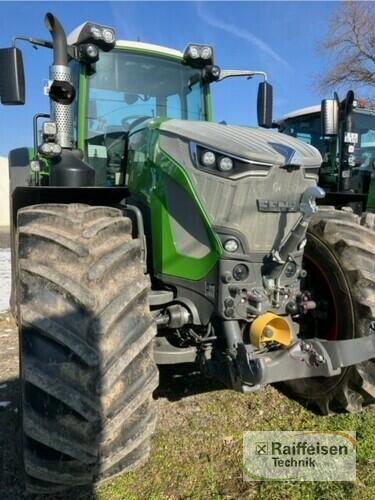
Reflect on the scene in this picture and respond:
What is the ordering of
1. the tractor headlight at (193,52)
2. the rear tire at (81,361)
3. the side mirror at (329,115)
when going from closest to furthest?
1. the rear tire at (81,361)
2. the tractor headlight at (193,52)
3. the side mirror at (329,115)

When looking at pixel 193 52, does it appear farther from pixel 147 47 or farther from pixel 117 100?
pixel 117 100

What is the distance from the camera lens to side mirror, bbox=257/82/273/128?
4227 millimetres

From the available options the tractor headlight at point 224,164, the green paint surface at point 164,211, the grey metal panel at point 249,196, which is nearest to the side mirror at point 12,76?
the green paint surface at point 164,211

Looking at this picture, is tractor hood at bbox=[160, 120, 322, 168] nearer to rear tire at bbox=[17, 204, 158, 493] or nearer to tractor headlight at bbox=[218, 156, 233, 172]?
tractor headlight at bbox=[218, 156, 233, 172]

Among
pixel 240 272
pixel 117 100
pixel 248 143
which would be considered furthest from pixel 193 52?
pixel 240 272

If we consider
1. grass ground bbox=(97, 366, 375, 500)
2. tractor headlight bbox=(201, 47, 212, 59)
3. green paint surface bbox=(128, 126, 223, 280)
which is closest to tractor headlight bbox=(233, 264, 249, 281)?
green paint surface bbox=(128, 126, 223, 280)

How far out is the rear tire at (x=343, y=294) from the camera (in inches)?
117

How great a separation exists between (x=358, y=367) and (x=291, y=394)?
72cm

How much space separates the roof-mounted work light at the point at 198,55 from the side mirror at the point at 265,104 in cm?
53

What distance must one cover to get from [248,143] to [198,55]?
161cm

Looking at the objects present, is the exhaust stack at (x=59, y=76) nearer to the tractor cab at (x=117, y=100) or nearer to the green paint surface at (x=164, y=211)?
the tractor cab at (x=117, y=100)

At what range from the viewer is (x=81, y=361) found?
80.7 inches

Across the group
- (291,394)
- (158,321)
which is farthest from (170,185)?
(291,394)

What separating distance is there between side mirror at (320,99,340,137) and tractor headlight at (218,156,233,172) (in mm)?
4446
